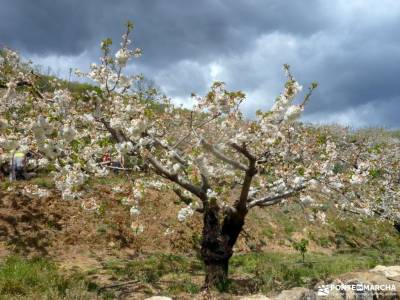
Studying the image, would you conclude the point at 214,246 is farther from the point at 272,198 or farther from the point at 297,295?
the point at 297,295

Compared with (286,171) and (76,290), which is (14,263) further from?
(286,171)

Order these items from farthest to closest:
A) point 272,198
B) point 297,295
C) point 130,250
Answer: point 130,250, point 272,198, point 297,295

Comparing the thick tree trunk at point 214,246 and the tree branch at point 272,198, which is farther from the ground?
the tree branch at point 272,198

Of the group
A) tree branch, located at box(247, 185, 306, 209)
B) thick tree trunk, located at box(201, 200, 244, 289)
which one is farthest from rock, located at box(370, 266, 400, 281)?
thick tree trunk, located at box(201, 200, 244, 289)

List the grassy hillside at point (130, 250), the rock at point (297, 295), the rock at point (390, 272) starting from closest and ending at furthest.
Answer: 1. the rock at point (297, 295)
2. the rock at point (390, 272)
3. the grassy hillside at point (130, 250)

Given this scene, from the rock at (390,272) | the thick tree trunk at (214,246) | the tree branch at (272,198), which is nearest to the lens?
the rock at (390,272)

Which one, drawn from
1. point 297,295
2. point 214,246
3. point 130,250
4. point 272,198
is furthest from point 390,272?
point 130,250

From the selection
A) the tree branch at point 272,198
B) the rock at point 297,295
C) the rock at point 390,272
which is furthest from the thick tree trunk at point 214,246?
the rock at point 390,272

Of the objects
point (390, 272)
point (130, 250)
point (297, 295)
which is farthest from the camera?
point (130, 250)

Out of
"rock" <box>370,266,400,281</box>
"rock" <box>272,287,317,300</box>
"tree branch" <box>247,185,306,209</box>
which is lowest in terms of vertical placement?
"rock" <box>272,287,317,300</box>

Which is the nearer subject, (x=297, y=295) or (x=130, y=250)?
(x=297, y=295)

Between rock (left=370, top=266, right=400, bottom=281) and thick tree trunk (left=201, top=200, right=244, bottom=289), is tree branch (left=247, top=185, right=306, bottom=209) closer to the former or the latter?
thick tree trunk (left=201, top=200, right=244, bottom=289)

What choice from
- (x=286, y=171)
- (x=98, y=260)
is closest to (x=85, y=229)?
(x=98, y=260)

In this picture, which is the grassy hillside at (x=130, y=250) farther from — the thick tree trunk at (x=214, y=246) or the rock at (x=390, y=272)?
the rock at (x=390, y=272)
